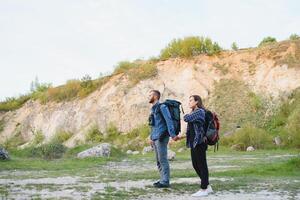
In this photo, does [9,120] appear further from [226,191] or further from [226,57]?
[226,191]

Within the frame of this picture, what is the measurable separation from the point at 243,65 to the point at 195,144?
32565 millimetres

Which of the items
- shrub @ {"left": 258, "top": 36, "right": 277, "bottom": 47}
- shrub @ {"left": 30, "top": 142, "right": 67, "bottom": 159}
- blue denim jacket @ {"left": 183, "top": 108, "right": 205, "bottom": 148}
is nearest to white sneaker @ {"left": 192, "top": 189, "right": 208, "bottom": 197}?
blue denim jacket @ {"left": 183, "top": 108, "right": 205, "bottom": 148}

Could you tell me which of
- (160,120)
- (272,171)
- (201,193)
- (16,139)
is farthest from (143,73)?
(201,193)

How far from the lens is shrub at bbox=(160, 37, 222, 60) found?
139 ft

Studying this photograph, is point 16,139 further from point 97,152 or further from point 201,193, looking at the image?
point 201,193

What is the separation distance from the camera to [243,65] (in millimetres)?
40469

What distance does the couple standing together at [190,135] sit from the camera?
8.92 m

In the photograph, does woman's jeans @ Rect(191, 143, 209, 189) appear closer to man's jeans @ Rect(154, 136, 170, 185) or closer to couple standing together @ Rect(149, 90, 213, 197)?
couple standing together @ Rect(149, 90, 213, 197)

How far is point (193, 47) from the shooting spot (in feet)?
141

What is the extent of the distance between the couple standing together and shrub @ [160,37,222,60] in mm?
33157

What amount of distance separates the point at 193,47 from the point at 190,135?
34.4 m

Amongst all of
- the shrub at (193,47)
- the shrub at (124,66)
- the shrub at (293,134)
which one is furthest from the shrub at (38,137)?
the shrub at (293,134)

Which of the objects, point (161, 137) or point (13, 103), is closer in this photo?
point (161, 137)

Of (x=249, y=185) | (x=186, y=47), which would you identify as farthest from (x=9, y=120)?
(x=249, y=185)
